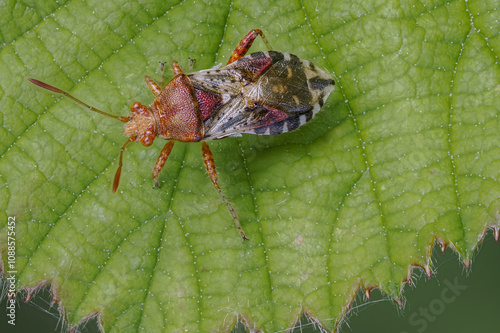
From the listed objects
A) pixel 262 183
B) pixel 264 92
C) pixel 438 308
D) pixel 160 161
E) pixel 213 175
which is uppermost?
pixel 264 92

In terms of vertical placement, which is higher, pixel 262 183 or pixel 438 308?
pixel 262 183

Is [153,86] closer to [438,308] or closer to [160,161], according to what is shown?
[160,161]

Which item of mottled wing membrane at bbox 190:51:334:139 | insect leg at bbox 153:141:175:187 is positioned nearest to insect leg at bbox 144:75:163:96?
mottled wing membrane at bbox 190:51:334:139

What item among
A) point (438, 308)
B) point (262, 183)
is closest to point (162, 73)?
point (262, 183)

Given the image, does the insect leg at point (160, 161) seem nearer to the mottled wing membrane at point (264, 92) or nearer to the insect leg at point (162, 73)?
the mottled wing membrane at point (264, 92)

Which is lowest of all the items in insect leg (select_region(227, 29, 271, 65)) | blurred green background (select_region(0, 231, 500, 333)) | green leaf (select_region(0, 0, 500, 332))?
blurred green background (select_region(0, 231, 500, 333))

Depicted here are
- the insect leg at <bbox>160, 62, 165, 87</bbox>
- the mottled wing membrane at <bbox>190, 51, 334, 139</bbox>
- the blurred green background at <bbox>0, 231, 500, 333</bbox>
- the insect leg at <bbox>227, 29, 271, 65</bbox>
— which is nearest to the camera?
the mottled wing membrane at <bbox>190, 51, 334, 139</bbox>

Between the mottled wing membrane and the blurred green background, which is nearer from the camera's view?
the mottled wing membrane

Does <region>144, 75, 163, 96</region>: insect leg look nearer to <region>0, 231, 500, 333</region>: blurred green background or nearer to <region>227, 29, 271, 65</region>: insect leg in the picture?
<region>227, 29, 271, 65</region>: insect leg
